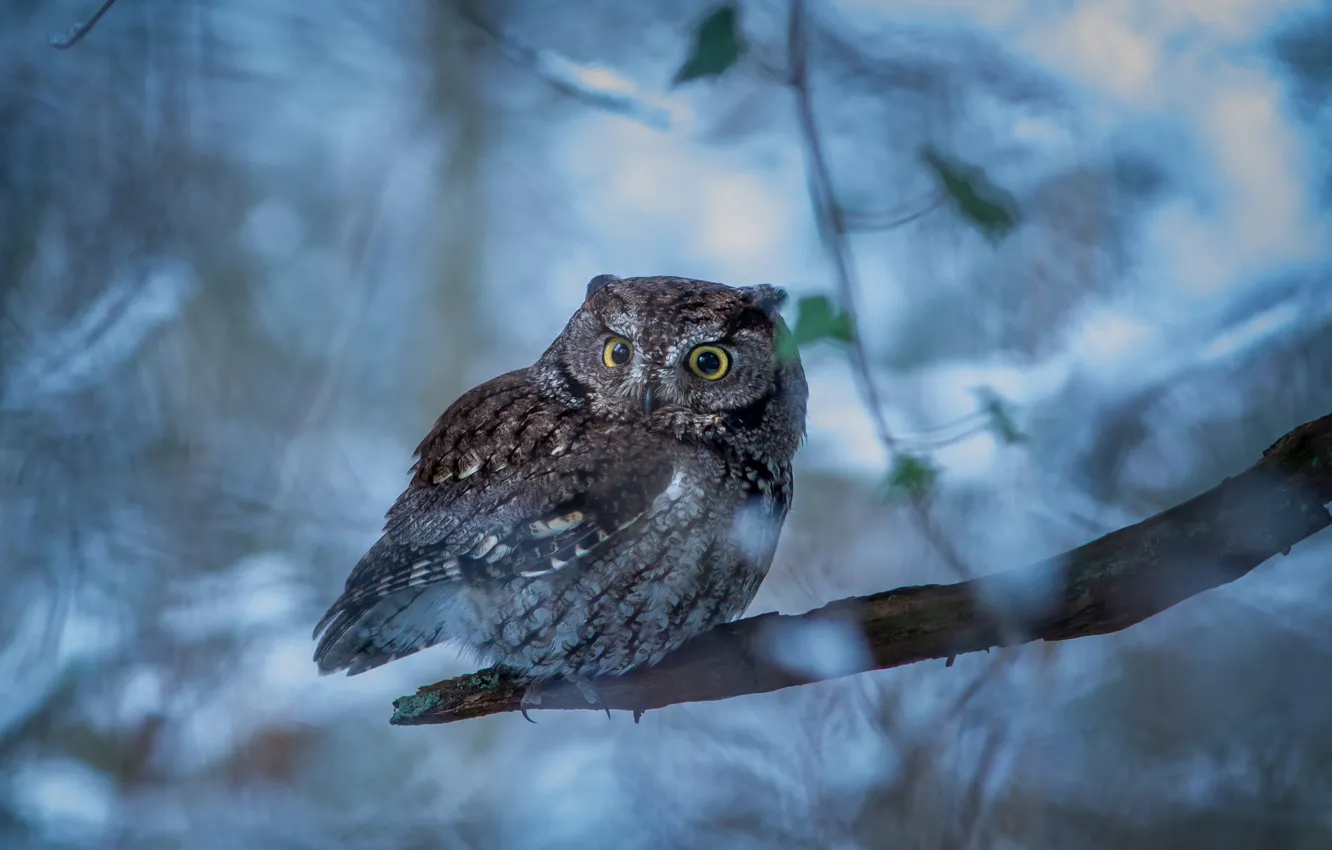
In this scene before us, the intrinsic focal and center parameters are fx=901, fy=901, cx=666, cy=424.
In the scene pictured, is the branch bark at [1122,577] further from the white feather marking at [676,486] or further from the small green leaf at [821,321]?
the small green leaf at [821,321]

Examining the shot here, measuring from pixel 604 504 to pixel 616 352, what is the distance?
402 millimetres

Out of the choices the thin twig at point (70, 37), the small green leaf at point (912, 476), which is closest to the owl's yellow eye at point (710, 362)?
the small green leaf at point (912, 476)

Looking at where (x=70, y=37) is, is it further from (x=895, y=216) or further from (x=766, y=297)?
(x=895, y=216)

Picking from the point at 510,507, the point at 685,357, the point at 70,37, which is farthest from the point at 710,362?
the point at 70,37

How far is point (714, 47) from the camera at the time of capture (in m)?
1.26

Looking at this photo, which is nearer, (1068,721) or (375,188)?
(1068,721)

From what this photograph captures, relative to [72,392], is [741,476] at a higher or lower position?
lower

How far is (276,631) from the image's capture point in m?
2.78

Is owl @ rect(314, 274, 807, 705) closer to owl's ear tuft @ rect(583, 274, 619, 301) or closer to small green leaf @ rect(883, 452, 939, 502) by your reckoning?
Answer: owl's ear tuft @ rect(583, 274, 619, 301)

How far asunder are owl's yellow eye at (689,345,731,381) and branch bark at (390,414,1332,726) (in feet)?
1.84

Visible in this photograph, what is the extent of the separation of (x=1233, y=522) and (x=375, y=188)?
105 inches

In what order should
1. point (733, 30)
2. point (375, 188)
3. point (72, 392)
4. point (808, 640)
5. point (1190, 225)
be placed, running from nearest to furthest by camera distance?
→ point (733, 30), point (808, 640), point (1190, 225), point (72, 392), point (375, 188)

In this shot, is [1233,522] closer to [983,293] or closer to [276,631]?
[983,293]

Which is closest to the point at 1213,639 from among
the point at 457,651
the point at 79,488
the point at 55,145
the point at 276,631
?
the point at 457,651
